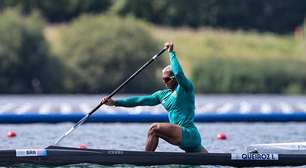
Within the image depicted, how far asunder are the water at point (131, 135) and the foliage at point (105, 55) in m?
29.8

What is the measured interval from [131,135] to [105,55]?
34898 mm

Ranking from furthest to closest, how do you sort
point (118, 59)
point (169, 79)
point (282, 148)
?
point (118, 59), point (282, 148), point (169, 79)

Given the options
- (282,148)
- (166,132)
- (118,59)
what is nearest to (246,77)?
(118,59)

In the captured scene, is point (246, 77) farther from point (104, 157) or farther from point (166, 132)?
point (104, 157)

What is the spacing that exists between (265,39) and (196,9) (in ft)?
39.2

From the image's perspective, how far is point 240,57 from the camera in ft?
207

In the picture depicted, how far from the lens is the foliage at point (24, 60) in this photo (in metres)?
54.8

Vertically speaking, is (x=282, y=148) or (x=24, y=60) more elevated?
(x=24, y=60)

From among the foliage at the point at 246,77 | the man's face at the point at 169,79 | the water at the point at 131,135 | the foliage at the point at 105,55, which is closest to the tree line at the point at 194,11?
the foliage at the point at 105,55

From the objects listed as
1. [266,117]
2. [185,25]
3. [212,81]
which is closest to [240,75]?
[212,81]

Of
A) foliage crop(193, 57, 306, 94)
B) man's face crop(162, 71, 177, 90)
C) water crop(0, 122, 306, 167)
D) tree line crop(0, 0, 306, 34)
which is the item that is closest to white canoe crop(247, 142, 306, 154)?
man's face crop(162, 71, 177, 90)

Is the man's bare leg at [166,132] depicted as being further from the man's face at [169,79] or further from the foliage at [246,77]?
the foliage at [246,77]

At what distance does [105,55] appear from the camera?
2293 inches

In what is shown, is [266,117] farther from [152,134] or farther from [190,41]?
[190,41]
